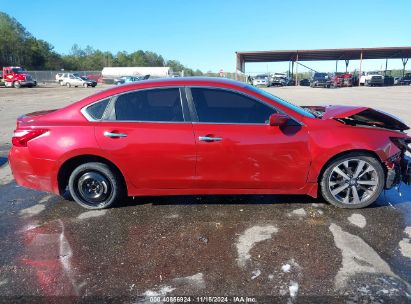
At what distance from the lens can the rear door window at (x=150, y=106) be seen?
4.20 m

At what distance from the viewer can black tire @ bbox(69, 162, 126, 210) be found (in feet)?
14.3

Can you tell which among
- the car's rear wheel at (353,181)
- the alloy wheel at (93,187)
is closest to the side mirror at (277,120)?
the car's rear wheel at (353,181)

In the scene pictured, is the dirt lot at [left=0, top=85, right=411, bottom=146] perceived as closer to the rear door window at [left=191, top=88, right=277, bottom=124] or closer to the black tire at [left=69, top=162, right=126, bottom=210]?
the black tire at [left=69, top=162, right=126, bottom=210]

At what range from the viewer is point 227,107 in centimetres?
420

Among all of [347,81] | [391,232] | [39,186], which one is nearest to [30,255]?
[39,186]

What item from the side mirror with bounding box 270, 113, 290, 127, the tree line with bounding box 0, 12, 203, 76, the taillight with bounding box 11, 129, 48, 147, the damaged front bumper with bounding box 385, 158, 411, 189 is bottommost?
the damaged front bumper with bounding box 385, 158, 411, 189

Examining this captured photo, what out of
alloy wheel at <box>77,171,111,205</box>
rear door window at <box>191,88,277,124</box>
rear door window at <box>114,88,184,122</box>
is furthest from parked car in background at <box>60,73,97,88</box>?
rear door window at <box>191,88,277,124</box>

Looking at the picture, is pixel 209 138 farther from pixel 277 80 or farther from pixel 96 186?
pixel 277 80

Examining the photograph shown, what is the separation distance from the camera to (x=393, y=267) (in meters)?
3.07

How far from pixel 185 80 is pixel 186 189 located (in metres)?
1.36

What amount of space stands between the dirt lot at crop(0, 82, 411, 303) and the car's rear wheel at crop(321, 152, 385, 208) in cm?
15

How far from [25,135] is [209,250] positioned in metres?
2.70

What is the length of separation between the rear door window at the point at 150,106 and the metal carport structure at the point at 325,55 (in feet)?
154

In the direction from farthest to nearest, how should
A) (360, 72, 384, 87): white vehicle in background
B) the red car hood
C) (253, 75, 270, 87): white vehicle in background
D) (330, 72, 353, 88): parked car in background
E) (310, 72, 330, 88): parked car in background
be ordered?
(253, 75, 270, 87): white vehicle in background < (360, 72, 384, 87): white vehicle in background < (330, 72, 353, 88): parked car in background < (310, 72, 330, 88): parked car in background < the red car hood
